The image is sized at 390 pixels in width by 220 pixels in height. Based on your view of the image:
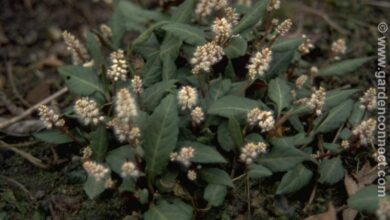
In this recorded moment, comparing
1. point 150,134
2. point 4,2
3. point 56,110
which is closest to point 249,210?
point 150,134

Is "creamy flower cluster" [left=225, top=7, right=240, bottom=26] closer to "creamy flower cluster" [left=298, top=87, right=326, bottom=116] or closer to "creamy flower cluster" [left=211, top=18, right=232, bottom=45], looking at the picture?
"creamy flower cluster" [left=211, top=18, right=232, bottom=45]

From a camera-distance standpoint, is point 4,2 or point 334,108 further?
point 4,2

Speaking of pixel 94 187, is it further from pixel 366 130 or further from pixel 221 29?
pixel 366 130

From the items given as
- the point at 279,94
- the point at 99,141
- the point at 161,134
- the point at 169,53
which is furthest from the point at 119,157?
the point at 279,94

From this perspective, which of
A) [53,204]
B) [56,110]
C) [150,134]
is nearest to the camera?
[150,134]

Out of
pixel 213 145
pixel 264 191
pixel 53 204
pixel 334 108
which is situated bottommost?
pixel 53 204

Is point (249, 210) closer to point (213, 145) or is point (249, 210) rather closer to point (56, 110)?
point (213, 145)

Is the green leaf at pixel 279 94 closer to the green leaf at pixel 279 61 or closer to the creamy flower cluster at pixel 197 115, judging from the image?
the green leaf at pixel 279 61
